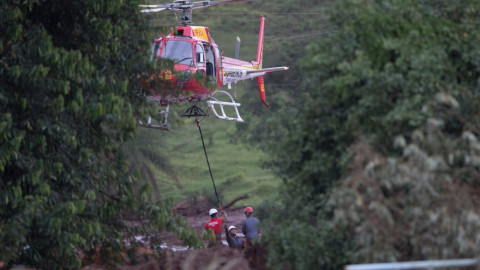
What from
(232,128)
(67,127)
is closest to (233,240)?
(67,127)

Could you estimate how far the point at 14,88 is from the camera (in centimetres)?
1105

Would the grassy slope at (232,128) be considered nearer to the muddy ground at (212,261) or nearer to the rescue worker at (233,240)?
the rescue worker at (233,240)

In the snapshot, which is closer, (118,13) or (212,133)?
(118,13)

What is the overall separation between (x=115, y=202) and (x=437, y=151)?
623 centimetres

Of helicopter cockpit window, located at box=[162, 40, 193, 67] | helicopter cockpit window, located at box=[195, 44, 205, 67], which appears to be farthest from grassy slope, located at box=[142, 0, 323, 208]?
helicopter cockpit window, located at box=[162, 40, 193, 67]

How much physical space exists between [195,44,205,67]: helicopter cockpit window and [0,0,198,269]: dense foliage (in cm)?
609

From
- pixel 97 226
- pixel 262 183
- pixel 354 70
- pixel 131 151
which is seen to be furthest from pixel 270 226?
pixel 262 183

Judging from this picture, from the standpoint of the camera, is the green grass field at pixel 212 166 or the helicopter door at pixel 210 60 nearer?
the helicopter door at pixel 210 60

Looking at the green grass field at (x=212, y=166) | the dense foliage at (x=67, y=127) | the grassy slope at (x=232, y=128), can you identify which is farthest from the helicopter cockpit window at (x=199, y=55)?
the grassy slope at (x=232, y=128)

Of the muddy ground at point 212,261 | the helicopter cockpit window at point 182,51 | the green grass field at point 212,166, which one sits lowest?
the green grass field at point 212,166

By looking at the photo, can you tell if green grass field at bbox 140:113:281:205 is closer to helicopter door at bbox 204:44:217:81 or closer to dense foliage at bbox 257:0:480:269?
helicopter door at bbox 204:44:217:81

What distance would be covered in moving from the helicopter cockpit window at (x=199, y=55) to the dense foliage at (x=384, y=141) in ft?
30.6

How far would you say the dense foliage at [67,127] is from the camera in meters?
10.4

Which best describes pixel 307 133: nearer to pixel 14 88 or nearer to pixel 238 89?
pixel 14 88
